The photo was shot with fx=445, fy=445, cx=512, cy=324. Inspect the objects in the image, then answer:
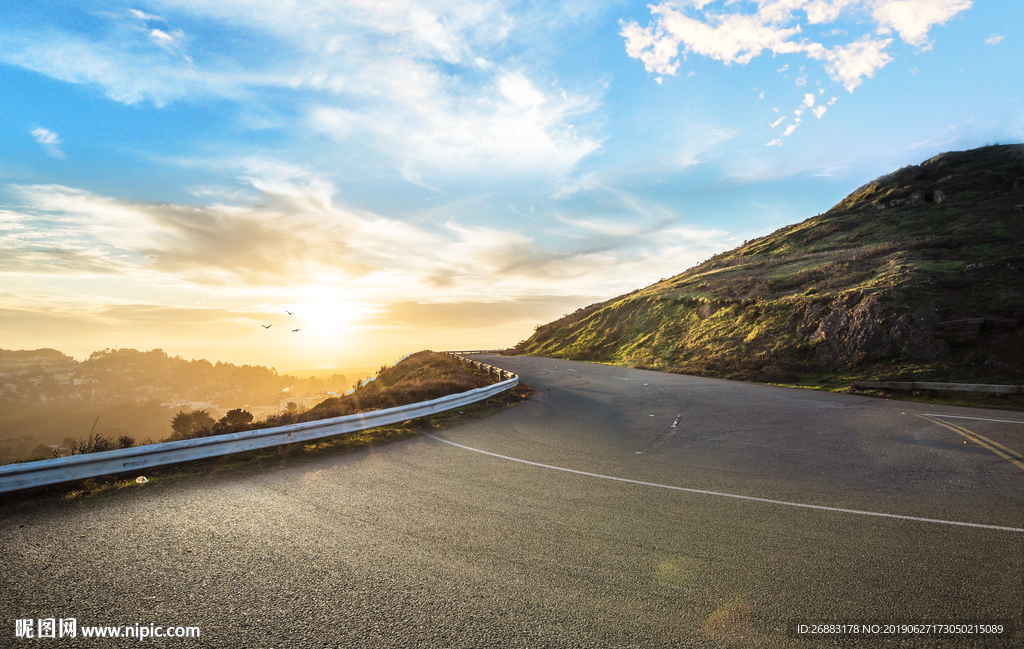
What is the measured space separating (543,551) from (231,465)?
6643 mm

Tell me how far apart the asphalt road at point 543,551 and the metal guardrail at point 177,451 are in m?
0.79

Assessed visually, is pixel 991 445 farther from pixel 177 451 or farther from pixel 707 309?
pixel 707 309

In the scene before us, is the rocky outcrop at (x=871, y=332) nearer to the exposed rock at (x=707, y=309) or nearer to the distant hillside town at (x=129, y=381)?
the exposed rock at (x=707, y=309)

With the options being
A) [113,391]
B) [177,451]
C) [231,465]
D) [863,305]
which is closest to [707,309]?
[863,305]

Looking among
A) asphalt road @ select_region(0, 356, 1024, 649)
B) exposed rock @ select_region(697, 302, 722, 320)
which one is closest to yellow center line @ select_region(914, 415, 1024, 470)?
asphalt road @ select_region(0, 356, 1024, 649)

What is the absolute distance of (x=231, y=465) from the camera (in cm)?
829

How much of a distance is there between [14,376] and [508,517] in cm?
19809

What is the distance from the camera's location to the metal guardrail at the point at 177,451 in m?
6.21

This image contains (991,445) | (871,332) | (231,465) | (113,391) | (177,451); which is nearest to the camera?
(177,451)

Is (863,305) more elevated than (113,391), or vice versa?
(863,305)

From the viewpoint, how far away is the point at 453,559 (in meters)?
4.50

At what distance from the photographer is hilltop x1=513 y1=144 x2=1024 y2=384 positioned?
70.3 feet

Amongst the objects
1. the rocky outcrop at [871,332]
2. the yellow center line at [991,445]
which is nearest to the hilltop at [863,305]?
the rocky outcrop at [871,332]

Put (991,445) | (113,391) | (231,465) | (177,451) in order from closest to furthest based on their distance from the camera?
(177,451) → (231,465) → (991,445) → (113,391)
